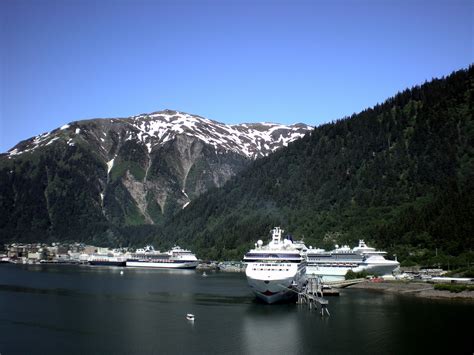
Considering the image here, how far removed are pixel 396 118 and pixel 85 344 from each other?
6115 inches

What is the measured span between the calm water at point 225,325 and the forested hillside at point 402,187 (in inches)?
1810

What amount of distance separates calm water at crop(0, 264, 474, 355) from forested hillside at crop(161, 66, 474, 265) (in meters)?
46.0

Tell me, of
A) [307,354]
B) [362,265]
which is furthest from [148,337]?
[362,265]

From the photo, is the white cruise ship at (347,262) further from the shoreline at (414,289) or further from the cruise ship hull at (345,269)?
the shoreline at (414,289)

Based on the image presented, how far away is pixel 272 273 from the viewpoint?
7412 cm

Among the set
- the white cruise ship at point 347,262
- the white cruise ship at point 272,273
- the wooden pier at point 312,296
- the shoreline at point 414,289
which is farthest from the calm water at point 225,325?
the white cruise ship at point 347,262

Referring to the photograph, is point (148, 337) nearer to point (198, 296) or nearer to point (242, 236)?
point (198, 296)

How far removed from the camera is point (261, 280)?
7462 centimetres

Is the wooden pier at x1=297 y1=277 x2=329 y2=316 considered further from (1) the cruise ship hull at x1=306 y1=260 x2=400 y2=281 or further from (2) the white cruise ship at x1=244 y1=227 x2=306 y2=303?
(1) the cruise ship hull at x1=306 y1=260 x2=400 y2=281

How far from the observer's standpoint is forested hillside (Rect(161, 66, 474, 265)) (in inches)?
5148

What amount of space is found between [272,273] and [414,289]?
3433cm

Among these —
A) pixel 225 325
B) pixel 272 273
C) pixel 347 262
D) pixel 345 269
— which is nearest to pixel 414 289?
pixel 272 273

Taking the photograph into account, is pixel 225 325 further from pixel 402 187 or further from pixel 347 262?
pixel 402 187

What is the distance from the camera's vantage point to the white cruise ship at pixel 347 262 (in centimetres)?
12400
